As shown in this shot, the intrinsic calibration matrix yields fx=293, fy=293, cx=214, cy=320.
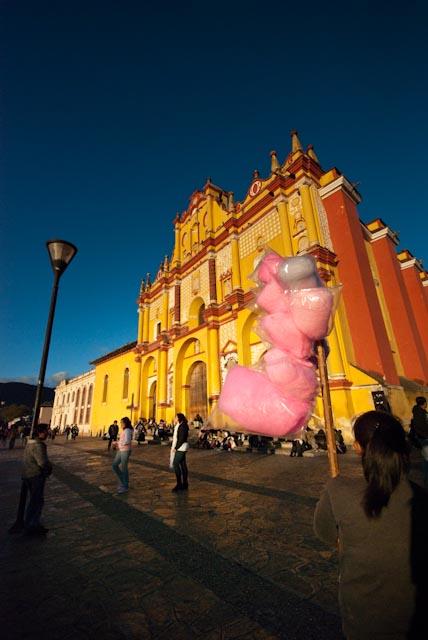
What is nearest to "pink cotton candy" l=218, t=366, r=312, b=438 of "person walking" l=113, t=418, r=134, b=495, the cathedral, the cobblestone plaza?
the cobblestone plaza

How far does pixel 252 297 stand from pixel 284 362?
7.97 m

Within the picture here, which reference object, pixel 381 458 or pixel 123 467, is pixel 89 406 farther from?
pixel 381 458

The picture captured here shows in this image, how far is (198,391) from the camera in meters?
18.8

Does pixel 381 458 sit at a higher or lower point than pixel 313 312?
lower

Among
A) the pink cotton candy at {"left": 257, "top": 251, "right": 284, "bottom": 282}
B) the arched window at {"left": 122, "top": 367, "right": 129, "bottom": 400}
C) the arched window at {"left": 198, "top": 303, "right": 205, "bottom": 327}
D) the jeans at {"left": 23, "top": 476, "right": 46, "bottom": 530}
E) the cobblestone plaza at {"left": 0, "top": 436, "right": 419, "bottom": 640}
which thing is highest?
the arched window at {"left": 198, "top": 303, "right": 205, "bottom": 327}

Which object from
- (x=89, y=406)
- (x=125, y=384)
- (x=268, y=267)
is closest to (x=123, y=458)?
(x=268, y=267)

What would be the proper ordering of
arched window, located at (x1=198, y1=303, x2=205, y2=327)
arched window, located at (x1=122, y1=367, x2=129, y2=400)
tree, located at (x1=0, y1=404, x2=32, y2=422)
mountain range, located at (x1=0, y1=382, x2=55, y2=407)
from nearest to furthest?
1. arched window, located at (x1=198, y1=303, x2=205, y2=327)
2. arched window, located at (x1=122, y1=367, x2=129, y2=400)
3. tree, located at (x1=0, y1=404, x2=32, y2=422)
4. mountain range, located at (x1=0, y1=382, x2=55, y2=407)

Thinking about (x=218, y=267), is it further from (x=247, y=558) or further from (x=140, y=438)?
(x=247, y=558)

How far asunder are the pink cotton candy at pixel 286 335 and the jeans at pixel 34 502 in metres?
3.67

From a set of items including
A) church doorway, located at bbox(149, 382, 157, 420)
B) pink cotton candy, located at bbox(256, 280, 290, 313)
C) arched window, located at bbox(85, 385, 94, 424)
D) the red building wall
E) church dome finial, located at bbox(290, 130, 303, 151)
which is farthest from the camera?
arched window, located at bbox(85, 385, 94, 424)

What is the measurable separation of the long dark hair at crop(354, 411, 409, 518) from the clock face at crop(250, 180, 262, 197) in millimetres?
17539

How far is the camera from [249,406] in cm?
234

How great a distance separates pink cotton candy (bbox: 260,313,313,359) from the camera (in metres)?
2.30

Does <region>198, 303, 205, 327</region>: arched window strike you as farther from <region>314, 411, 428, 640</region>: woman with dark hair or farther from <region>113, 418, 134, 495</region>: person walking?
<region>314, 411, 428, 640</region>: woman with dark hair
